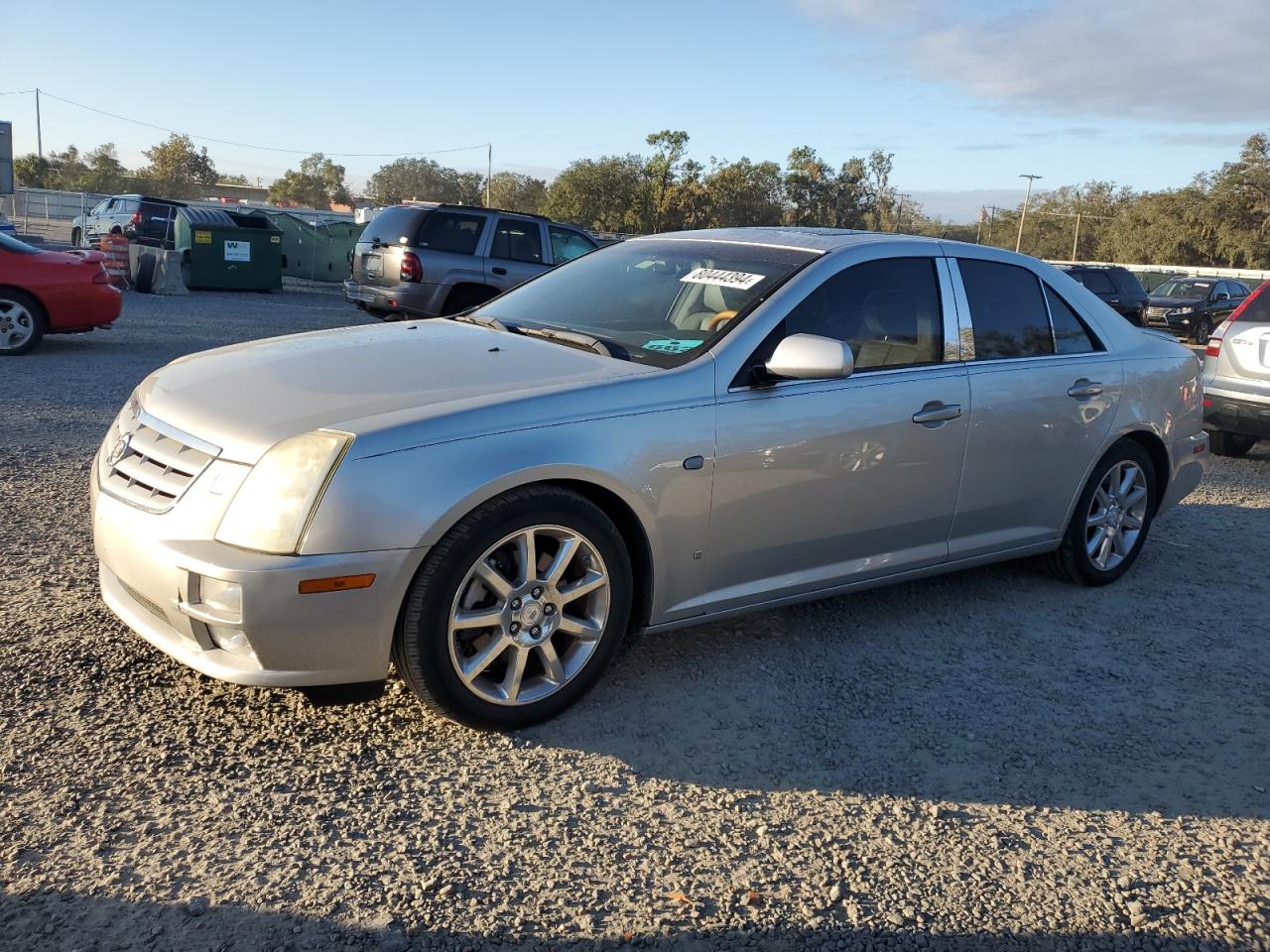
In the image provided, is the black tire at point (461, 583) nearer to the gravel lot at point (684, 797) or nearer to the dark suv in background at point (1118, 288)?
the gravel lot at point (684, 797)

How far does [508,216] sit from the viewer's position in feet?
47.2

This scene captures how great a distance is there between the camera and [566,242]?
15180mm

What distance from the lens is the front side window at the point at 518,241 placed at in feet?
45.5

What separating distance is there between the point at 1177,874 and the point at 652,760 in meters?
1.51

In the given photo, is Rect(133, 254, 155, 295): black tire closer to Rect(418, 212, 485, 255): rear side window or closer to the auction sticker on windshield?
Rect(418, 212, 485, 255): rear side window

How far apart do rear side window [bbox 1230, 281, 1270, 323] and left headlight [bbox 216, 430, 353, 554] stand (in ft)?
27.3

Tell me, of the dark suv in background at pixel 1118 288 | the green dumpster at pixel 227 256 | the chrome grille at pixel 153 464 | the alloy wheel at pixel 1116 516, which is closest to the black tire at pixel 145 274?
the green dumpster at pixel 227 256

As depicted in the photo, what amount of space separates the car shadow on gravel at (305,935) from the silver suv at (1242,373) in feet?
23.2

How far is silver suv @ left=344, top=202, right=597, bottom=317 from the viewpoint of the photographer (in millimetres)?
12875

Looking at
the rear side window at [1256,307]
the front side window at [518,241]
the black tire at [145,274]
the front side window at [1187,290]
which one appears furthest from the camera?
the front side window at [1187,290]

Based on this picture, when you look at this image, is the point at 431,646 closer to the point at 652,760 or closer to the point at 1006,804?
the point at 652,760

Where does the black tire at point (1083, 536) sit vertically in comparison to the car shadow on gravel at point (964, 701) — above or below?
above

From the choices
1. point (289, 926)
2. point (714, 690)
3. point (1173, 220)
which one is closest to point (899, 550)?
point (714, 690)

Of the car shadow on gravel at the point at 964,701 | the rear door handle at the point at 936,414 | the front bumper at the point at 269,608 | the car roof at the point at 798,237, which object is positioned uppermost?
the car roof at the point at 798,237
